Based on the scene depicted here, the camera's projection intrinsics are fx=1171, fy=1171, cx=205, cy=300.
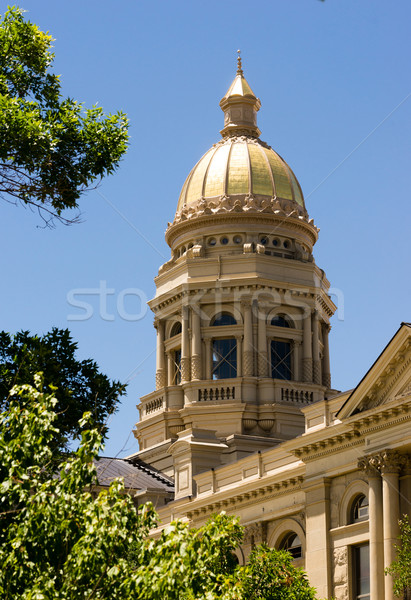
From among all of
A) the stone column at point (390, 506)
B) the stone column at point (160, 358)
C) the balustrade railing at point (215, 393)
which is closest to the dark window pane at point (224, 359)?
the balustrade railing at point (215, 393)

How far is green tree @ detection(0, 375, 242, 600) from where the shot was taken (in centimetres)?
2034

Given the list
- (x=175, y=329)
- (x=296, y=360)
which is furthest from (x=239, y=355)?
(x=175, y=329)

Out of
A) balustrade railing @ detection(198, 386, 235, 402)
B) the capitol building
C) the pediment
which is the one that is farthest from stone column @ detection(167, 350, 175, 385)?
the pediment

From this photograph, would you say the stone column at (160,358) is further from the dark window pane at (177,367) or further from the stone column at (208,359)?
the stone column at (208,359)

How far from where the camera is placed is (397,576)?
39.6 metres

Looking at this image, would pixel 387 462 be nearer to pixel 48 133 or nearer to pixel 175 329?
pixel 48 133

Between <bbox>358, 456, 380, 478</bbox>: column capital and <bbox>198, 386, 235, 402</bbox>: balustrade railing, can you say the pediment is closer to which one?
<bbox>358, 456, 380, 478</bbox>: column capital

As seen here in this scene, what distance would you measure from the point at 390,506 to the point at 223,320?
105 ft

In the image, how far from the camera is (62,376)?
2650cm

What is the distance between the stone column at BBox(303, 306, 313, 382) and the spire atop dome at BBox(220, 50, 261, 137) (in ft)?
45.5

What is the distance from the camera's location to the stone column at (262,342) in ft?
229

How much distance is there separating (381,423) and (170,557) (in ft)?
75.5

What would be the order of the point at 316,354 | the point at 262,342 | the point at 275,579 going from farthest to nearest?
the point at 316,354 < the point at 262,342 < the point at 275,579

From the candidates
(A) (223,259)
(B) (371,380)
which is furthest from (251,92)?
(B) (371,380)
